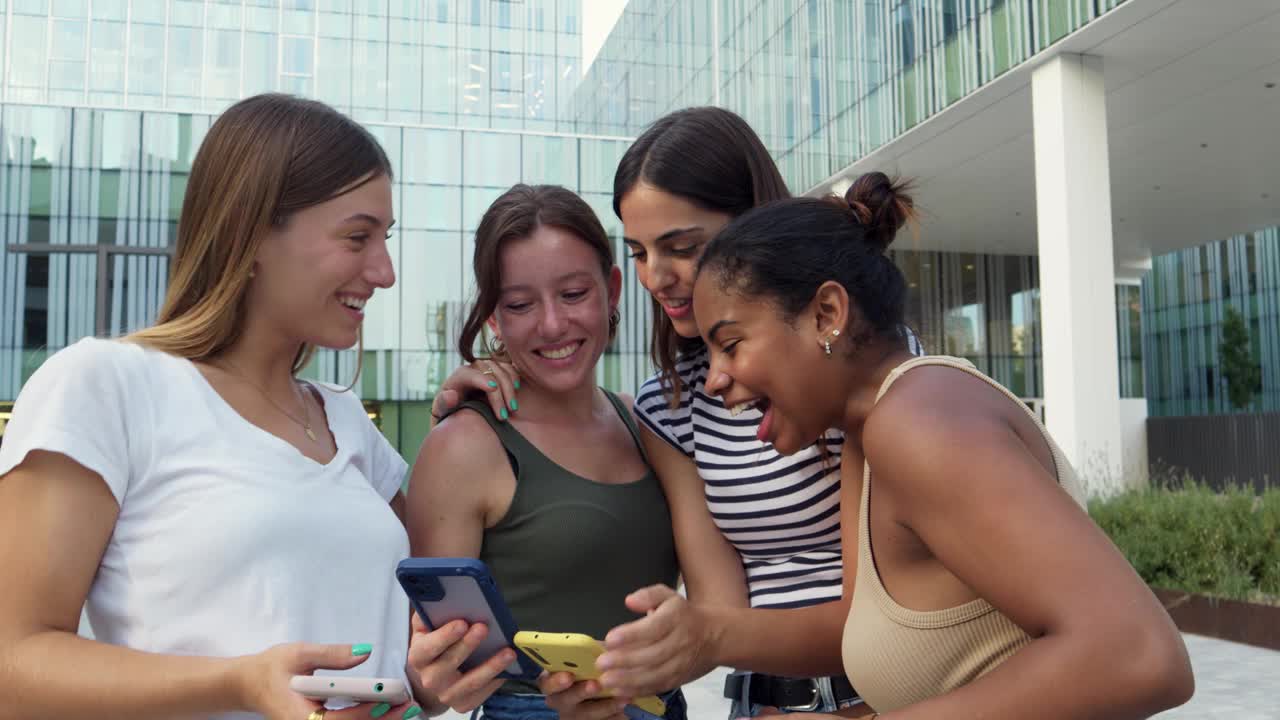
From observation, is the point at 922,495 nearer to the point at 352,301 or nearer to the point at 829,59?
the point at 352,301

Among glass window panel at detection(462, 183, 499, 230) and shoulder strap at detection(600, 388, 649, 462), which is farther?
glass window panel at detection(462, 183, 499, 230)

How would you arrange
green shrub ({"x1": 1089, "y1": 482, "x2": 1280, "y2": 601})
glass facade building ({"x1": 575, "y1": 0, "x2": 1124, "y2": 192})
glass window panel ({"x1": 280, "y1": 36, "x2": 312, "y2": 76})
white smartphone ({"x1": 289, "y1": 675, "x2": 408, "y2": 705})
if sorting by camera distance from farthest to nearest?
1. glass window panel ({"x1": 280, "y1": 36, "x2": 312, "y2": 76})
2. glass facade building ({"x1": 575, "y1": 0, "x2": 1124, "y2": 192})
3. green shrub ({"x1": 1089, "y1": 482, "x2": 1280, "y2": 601})
4. white smartphone ({"x1": 289, "y1": 675, "x2": 408, "y2": 705})

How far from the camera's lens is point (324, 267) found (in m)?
2.37

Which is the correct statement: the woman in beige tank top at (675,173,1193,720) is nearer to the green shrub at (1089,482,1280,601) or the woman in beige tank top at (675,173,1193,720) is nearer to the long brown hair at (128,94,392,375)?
the long brown hair at (128,94,392,375)

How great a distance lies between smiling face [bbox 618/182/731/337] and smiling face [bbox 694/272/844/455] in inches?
25.6

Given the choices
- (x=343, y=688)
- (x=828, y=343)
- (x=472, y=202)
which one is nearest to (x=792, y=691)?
(x=828, y=343)

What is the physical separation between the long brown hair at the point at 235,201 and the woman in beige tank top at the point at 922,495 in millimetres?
866

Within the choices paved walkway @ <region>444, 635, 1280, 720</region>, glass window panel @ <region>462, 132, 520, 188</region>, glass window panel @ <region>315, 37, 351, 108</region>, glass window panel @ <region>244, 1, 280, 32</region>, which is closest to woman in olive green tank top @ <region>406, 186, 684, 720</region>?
paved walkway @ <region>444, 635, 1280, 720</region>

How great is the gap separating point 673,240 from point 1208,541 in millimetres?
10443

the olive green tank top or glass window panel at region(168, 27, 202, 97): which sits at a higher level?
glass window panel at region(168, 27, 202, 97)

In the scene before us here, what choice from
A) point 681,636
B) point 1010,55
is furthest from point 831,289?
point 1010,55

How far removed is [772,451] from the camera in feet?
8.94

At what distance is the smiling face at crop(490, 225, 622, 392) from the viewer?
2.96m

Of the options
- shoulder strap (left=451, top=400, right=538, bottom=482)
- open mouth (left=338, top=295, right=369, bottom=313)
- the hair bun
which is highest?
the hair bun
